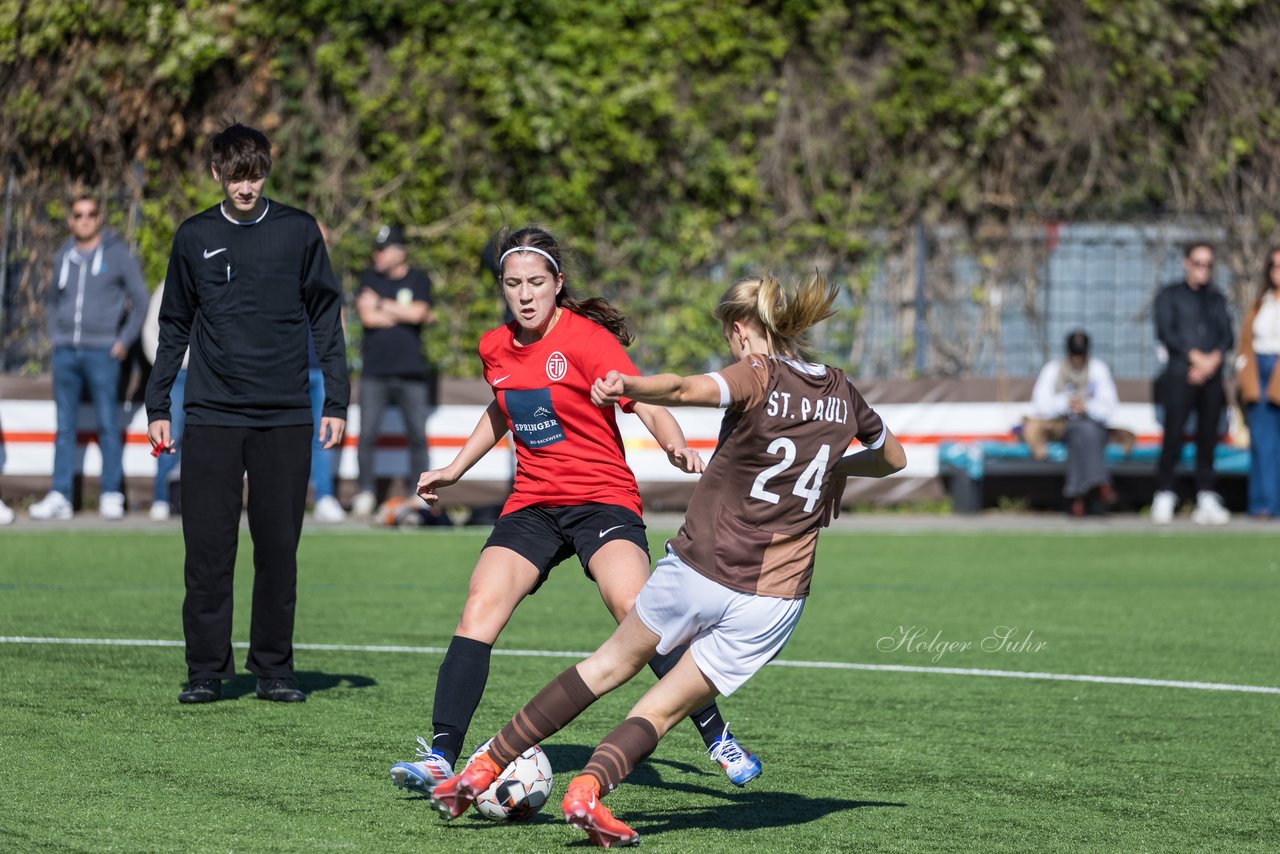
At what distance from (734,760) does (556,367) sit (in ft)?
4.25

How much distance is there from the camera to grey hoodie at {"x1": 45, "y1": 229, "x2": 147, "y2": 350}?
13.6 meters

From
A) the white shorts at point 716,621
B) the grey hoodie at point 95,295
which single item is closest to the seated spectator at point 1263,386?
the grey hoodie at point 95,295

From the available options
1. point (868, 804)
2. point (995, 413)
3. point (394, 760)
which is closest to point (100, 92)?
point (995, 413)

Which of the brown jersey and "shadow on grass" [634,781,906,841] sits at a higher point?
the brown jersey

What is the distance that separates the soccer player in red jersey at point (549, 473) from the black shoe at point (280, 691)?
1.38 m

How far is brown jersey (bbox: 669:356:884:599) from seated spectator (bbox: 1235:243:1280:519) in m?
11.2

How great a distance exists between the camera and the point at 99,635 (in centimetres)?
828

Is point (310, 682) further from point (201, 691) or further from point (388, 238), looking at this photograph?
point (388, 238)

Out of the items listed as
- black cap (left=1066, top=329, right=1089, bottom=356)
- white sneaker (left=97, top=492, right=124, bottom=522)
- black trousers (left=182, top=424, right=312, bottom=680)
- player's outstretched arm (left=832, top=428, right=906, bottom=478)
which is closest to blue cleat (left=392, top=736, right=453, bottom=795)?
player's outstretched arm (left=832, top=428, right=906, bottom=478)

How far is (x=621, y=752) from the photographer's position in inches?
181

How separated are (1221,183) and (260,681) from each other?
13.7 m

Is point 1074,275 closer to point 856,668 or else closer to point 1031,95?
point 1031,95

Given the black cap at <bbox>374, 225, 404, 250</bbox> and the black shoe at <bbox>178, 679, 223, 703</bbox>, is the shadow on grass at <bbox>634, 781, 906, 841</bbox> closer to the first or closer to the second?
the black shoe at <bbox>178, 679, 223, 703</bbox>

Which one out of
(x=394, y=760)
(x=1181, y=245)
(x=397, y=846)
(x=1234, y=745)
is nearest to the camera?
(x=397, y=846)
